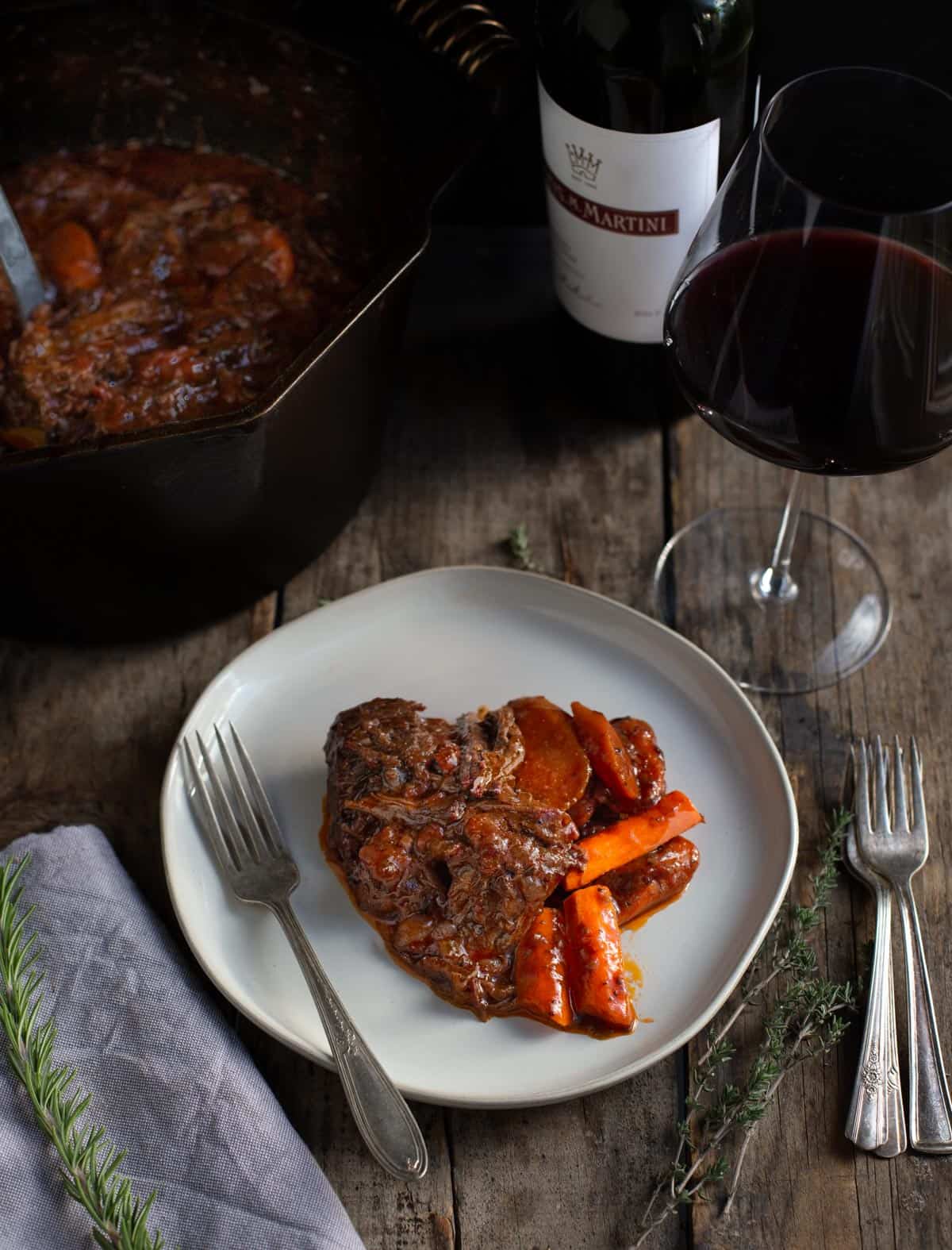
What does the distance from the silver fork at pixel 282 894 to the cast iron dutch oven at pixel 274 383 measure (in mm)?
248

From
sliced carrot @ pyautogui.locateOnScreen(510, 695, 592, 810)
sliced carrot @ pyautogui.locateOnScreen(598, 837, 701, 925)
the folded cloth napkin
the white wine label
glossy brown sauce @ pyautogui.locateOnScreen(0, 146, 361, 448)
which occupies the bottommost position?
the folded cloth napkin

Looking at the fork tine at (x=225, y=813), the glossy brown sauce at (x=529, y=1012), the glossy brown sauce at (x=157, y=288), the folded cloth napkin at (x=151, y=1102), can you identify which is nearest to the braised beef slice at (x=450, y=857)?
the glossy brown sauce at (x=529, y=1012)

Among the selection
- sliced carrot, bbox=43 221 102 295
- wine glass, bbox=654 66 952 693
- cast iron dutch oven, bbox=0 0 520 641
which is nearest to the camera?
wine glass, bbox=654 66 952 693

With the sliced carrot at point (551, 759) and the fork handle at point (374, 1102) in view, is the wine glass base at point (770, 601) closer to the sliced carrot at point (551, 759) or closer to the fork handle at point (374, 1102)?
the sliced carrot at point (551, 759)

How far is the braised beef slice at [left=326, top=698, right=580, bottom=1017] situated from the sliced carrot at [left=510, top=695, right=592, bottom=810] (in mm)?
42

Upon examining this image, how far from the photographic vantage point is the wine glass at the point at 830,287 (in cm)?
128

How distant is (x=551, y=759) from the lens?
61.1 inches

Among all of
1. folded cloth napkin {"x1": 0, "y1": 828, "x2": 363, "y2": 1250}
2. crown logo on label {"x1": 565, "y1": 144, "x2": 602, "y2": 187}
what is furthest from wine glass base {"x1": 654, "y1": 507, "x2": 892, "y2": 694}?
folded cloth napkin {"x1": 0, "y1": 828, "x2": 363, "y2": 1250}

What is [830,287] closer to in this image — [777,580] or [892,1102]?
[777,580]

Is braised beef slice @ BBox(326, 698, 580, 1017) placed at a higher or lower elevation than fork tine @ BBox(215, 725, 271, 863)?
higher

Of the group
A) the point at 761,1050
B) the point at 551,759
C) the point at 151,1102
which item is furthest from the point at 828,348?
the point at 151,1102

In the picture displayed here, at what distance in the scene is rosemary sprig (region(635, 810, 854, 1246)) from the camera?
4.66ft

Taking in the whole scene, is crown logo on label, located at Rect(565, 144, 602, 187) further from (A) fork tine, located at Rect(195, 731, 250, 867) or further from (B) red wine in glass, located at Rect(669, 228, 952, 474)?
(A) fork tine, located at Rect(195, 731, 250, 867)

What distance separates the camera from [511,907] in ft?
4.68
